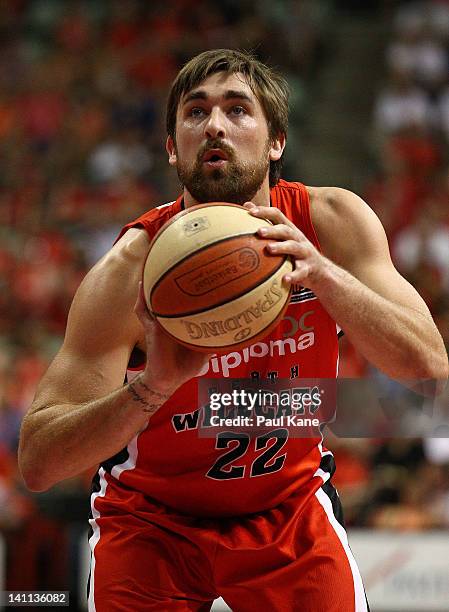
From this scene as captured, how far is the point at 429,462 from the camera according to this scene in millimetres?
5820

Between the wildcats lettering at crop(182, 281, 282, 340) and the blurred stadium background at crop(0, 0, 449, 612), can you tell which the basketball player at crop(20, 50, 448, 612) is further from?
the blurred stadium background at crop(0, 0, 449, 612)

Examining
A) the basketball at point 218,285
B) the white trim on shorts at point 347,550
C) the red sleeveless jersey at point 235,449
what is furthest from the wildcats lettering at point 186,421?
the basketball at point 218,285

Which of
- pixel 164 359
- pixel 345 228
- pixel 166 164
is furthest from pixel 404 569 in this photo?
pixel 166 164

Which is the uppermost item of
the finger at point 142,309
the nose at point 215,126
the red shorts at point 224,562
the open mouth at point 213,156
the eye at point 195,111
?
the eye at point 195,111

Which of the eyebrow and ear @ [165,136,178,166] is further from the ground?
the eyebrow

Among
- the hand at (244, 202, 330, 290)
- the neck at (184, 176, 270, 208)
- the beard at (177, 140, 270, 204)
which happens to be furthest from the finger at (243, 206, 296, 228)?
the neck at (184, 176, 270, 208)

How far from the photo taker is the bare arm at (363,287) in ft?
8.89

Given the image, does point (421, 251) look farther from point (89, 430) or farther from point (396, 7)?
point (89, 430)

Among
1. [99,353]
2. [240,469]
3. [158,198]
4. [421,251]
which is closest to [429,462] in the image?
[421,251]

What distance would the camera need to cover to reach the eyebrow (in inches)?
133

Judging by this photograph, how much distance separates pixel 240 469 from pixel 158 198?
6.02 metres

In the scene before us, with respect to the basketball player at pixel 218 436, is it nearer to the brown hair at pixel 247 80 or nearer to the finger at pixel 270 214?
the brown hair at pixel 247 80

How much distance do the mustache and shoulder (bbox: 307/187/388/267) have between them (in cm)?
39

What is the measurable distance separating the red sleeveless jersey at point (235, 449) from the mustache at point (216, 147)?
323 mm
